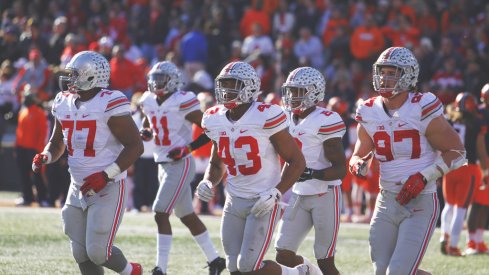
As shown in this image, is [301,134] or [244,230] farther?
[301,134]

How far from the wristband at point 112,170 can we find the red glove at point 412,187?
1.81 meters

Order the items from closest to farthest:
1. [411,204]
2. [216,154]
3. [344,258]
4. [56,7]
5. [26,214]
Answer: [411,204], [216,154], [344,258], [26,214], [56,7]

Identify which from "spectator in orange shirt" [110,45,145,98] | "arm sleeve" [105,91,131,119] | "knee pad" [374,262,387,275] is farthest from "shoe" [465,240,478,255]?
"spectator in orange shirt" [110,45,145,98]

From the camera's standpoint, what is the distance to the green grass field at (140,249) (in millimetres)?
8687

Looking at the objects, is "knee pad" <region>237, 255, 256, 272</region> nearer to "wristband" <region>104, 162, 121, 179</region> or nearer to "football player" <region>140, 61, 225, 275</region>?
"wristband" <region>104, 162, 121, 179</region>

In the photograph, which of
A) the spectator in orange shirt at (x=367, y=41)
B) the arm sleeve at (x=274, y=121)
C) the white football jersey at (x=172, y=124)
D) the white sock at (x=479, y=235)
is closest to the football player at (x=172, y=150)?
the white football jersey at (x=172, y=124)

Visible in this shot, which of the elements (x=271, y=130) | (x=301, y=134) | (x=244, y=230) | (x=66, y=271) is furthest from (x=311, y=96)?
(x=66, y=271)

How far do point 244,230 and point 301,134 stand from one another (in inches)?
37.0

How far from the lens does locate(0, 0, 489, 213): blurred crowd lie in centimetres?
1465

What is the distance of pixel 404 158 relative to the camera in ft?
20.9

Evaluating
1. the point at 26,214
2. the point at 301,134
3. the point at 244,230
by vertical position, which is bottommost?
the point at 26,214

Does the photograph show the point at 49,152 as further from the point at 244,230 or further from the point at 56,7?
the point at 56,7

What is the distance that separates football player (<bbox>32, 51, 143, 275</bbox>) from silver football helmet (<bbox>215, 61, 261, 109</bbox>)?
659 millimetres

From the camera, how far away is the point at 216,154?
22.0 ft
